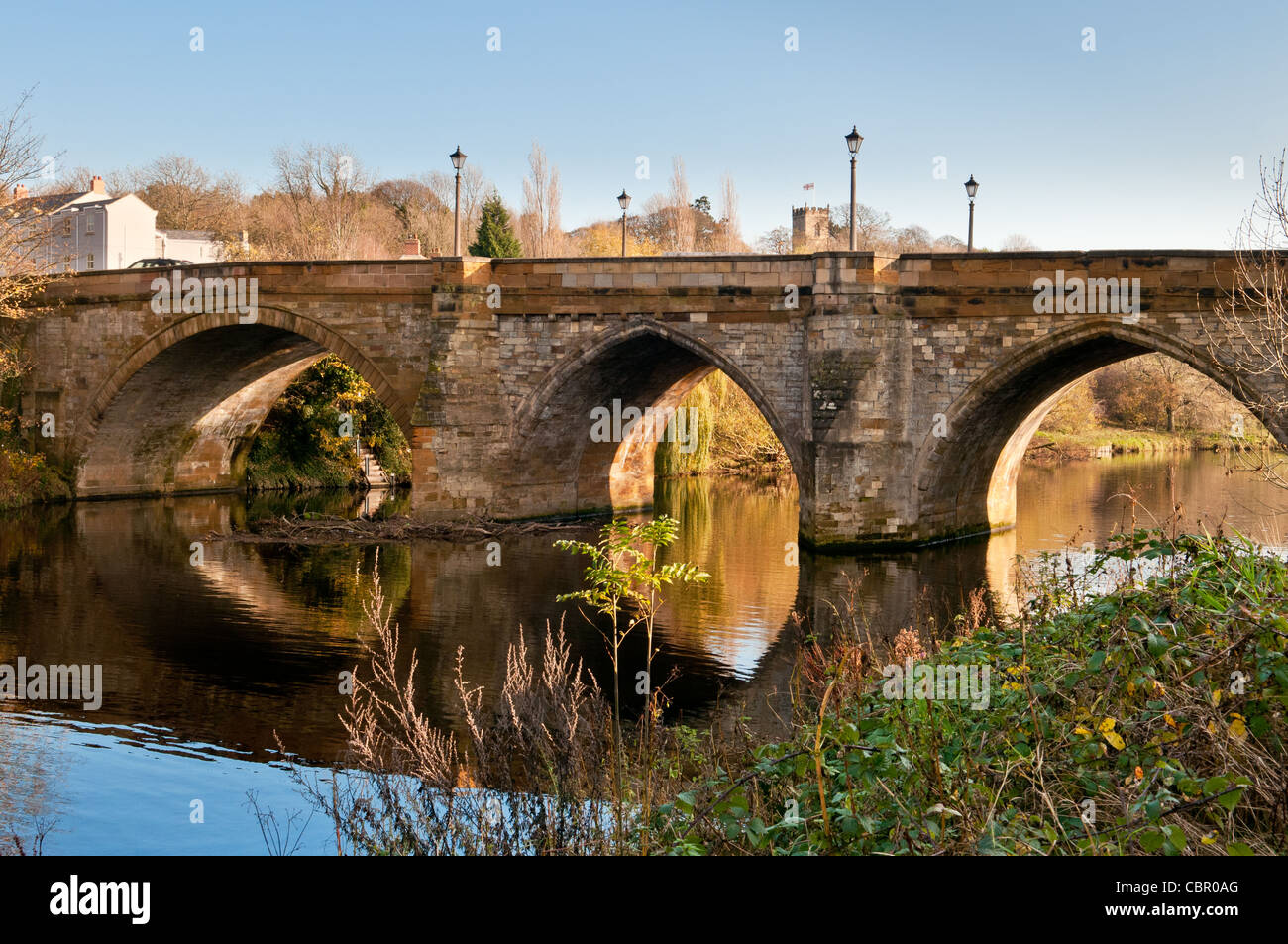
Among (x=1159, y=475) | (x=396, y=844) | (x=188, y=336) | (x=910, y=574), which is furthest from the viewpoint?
(x=1159, y=475)

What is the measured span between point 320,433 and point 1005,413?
56.8 feet

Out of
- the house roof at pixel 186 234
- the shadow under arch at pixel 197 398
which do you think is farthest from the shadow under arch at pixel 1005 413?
the house roof at pixel 186 234

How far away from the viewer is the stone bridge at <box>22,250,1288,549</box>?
733 inches

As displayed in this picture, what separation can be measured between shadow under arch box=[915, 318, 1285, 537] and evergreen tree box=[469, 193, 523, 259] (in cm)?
2981

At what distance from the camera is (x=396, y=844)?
6250 millimetres

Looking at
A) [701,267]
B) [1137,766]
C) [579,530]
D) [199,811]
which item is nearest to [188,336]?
[579,530]

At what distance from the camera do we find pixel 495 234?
161 feet

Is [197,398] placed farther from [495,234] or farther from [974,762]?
[974,762]

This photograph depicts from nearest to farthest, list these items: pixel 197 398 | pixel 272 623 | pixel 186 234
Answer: pixel 272 623
pixel 197 398
pixel 186 234

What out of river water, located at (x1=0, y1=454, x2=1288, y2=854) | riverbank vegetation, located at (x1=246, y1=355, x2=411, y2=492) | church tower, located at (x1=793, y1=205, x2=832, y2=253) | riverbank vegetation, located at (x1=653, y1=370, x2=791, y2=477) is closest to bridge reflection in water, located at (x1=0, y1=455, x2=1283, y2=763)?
river water, located at (x1=0, y1=454, x2=1288, y2=854)

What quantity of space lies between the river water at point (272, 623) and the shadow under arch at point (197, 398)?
1458mm

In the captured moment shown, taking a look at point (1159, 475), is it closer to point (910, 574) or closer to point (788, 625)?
point (910, 574)

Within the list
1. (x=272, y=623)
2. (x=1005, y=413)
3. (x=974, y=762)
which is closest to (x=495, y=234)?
(x=1005, y=413)

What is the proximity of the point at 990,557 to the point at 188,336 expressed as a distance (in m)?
15.7
